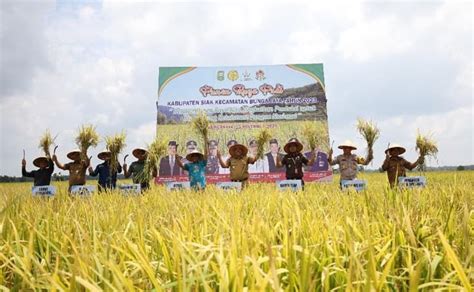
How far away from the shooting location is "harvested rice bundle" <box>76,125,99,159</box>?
7.68 m

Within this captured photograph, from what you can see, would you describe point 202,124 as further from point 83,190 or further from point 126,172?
point 83,190

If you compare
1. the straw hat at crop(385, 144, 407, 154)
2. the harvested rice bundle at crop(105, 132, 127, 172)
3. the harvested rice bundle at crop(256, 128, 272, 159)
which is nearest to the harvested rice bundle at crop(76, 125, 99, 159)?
the harvested rice bundle at crop(105, 132, 127, 172)

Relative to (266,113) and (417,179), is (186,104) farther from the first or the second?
(417,179)

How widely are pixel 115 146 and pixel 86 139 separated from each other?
0.61m

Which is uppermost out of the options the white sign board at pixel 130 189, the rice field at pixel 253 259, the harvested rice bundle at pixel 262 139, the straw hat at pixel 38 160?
the harvested rice bundle at pixel 262 139

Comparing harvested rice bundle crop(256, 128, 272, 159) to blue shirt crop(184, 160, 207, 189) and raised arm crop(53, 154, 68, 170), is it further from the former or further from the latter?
raised arm crop(53, 154, 68, 170)

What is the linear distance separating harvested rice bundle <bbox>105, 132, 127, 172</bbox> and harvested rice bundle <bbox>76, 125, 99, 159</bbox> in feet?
1.03

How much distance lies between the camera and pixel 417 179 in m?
5.73

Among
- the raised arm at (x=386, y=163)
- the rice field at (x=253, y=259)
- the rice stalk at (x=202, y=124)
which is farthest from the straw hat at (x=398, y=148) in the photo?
the rice field at (x=253, y=259)

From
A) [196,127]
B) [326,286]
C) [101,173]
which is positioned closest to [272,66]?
[196,127]

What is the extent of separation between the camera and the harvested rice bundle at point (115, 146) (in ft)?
26.7

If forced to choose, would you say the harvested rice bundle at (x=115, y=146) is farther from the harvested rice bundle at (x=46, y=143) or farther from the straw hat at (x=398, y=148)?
the straw hat at (x=398, y=148)

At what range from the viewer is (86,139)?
772 centimetres

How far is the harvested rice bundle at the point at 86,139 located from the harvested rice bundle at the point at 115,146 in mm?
313
